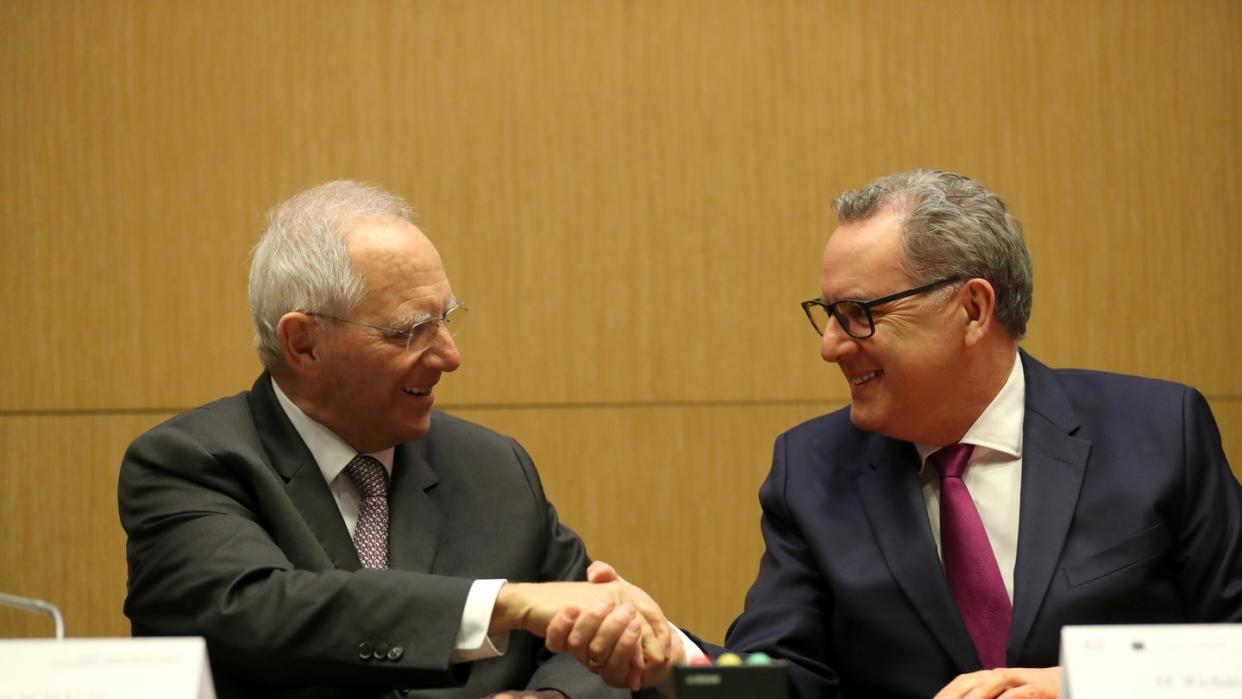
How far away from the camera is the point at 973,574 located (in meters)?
2.39

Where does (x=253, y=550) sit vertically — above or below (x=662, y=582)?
above

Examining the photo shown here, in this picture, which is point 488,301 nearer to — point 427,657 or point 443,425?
point 443,425

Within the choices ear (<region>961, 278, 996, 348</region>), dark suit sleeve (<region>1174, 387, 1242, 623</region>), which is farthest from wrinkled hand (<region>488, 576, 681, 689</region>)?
dark suit sleeve (<region>1174, 387, 1242, 623</region>)

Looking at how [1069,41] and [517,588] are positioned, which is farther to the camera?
[1069,41]

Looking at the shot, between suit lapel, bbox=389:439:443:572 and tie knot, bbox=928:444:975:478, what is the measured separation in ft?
2.96

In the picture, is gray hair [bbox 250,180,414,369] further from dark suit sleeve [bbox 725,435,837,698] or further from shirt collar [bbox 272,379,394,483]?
dark suit sleeve [bbox 725,435,837,698]

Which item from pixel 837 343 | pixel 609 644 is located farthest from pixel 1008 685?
pixel 837 343

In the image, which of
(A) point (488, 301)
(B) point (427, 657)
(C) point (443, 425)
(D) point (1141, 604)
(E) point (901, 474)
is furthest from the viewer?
(A) point (488, 301)

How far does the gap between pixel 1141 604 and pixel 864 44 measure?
1.79m

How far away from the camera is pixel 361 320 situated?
8.09 ft

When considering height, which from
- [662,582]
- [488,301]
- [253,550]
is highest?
[488,301]

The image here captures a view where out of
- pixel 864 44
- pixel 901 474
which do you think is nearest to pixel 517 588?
pixel 901 474

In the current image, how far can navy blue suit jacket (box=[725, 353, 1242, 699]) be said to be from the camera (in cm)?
234

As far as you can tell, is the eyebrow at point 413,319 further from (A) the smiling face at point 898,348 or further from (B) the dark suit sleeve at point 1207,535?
(B) the dark suit sleeve at point 1207,535
